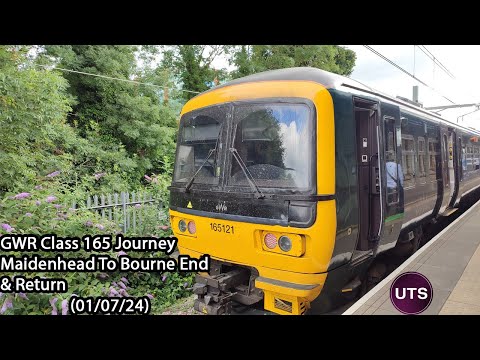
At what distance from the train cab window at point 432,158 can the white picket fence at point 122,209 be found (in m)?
5.38

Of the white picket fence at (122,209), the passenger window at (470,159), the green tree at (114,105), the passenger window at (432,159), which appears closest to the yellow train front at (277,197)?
the white picket fence at (122,209)

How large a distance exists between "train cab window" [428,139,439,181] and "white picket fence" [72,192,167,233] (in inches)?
212

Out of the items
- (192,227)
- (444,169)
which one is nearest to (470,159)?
(444,169)

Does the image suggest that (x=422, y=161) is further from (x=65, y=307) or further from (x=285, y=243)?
(x=65, y=307)

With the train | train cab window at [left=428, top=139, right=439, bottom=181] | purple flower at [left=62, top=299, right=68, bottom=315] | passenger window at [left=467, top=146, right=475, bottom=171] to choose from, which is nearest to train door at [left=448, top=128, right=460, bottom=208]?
train cab window at [left=428, top=139, right=439, bottom=181]

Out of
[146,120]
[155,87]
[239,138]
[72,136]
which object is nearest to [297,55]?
[155,87]

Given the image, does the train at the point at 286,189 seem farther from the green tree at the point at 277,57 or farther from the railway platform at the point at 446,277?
the green tree at the point at 277,57

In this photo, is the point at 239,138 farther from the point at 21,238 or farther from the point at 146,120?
the point at 146,120

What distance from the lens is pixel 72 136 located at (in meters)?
10.1

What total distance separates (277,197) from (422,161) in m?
4.26

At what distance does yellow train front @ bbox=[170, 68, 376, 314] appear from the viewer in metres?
3.48

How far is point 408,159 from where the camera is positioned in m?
5.74

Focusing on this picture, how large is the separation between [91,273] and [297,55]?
16552 mm

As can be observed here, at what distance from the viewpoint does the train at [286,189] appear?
11.5 ft
